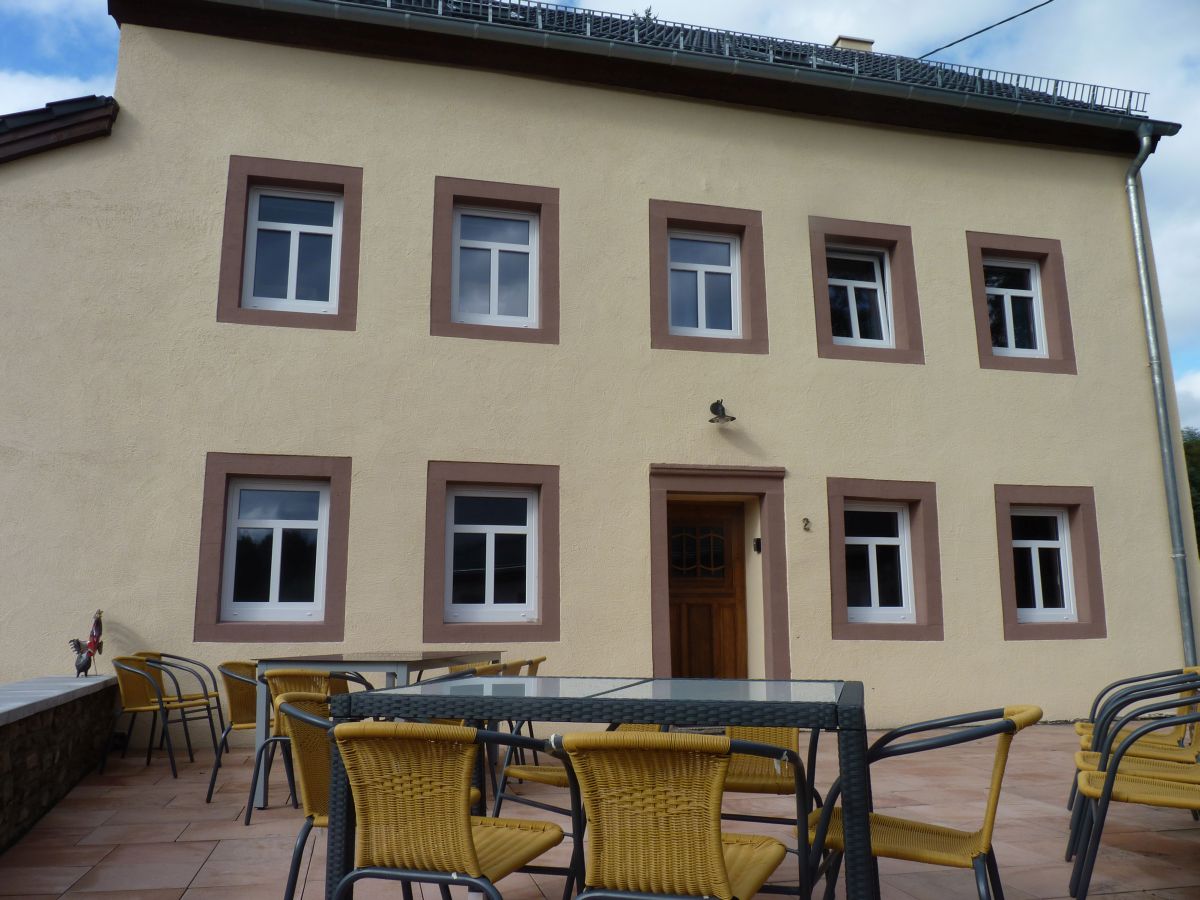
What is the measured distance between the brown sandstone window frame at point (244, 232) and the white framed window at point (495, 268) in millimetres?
892

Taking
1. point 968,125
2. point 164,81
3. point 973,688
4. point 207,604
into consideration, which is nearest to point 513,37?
point 164,81

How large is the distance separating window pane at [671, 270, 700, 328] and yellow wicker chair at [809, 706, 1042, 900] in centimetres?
646

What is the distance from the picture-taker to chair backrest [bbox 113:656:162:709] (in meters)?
6.20

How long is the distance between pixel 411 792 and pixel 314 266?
6.83 m

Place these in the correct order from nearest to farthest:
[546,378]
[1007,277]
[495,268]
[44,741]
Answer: [44,741] → [546,378] → [495,268] → [1007,277]

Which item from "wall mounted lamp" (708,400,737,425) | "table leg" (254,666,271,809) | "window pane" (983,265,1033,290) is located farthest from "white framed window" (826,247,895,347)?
"table leg" (254,666,271,809)

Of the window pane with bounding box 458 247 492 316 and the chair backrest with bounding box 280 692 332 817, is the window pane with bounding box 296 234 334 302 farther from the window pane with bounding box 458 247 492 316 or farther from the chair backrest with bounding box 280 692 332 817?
the chair backrest with bounding box 280 692 332 817

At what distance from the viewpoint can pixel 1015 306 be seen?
9.95 m

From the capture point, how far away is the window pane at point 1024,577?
926 cm

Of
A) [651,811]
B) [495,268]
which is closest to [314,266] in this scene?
[495,268]

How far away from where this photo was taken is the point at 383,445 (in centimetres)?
783

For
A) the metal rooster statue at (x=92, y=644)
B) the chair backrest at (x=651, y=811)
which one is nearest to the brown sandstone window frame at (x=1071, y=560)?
the metal rooster statue at (x=92, y=644)

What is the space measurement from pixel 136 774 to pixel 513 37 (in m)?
6.61

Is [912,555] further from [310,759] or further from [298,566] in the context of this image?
[310,759]
